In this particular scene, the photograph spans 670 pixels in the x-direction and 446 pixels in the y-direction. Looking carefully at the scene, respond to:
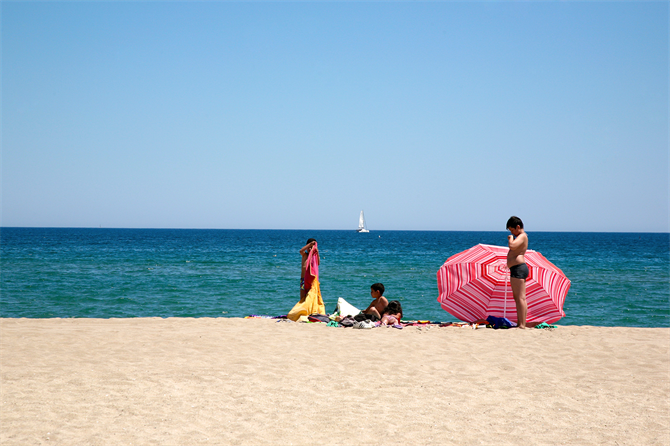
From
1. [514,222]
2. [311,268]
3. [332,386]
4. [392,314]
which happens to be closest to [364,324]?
[392,314]

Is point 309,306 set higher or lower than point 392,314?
higher

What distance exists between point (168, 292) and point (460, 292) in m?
13.1

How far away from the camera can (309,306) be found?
10.9 metres

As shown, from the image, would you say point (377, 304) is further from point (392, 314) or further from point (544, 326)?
point (544, 326)

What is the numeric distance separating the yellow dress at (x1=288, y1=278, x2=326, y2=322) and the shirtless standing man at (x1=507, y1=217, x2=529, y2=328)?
4.08 m

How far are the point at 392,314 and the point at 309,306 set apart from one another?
5.94 feet

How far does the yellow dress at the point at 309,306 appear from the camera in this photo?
35.3ft

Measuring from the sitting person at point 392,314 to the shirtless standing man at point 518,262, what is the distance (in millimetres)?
2374

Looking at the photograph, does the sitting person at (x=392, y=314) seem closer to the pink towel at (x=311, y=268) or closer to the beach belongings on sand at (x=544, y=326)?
the pink towel at (x=311, y=268)

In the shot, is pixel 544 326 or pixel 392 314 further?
pixel 392 314

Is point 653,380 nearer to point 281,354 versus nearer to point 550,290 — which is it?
point 550,290

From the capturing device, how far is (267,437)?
452cm

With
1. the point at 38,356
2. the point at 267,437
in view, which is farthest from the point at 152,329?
the point at 267,437

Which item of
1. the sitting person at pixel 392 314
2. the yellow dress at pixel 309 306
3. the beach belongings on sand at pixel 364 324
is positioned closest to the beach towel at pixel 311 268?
the yellow dress at pixel 309 306
